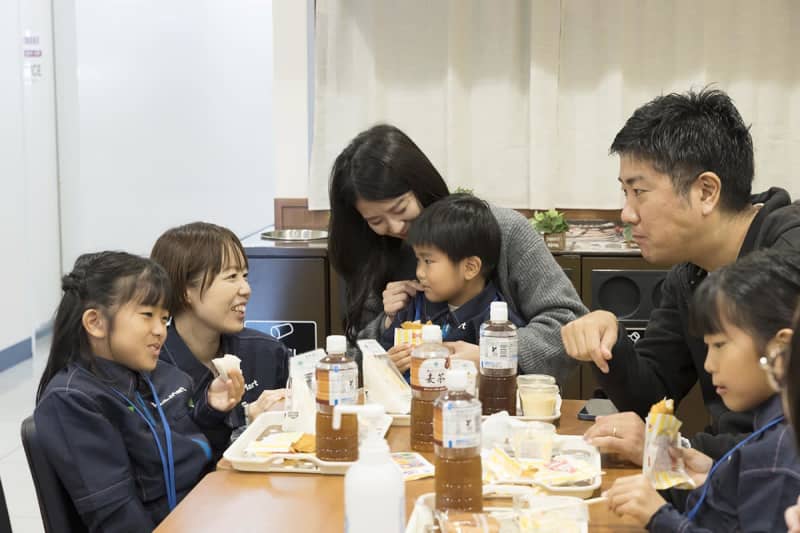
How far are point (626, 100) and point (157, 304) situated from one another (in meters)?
2.78

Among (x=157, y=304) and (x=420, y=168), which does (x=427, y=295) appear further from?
(x=157, y=304)

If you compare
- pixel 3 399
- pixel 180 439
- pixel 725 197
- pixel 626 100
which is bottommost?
pixel 3 399

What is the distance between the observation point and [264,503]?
1619 millimetres

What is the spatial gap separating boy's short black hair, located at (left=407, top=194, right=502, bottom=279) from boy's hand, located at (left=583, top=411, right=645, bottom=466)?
2.37 ft

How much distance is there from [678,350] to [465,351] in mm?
532

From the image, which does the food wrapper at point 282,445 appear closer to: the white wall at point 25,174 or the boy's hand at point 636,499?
the boy's hand at point 636,499

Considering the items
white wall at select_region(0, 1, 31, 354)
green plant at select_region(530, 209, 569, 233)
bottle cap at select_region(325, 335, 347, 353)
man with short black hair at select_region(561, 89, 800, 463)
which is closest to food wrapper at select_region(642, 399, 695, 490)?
man with short black hair at select_region(561, 89, 800, 463)

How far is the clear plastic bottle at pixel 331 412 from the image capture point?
5.76 ft

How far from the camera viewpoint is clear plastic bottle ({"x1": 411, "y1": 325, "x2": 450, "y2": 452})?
1822 millimetres

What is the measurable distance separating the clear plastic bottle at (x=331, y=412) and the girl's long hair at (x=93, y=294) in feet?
1.82

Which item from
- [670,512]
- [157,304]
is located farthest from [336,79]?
[670,512]

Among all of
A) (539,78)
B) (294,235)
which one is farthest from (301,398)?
(539,78)

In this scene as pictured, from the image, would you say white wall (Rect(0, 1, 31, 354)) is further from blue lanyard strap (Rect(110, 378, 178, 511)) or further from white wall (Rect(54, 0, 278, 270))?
blue lanyard strap (Rect(110, 378, 178, 511))

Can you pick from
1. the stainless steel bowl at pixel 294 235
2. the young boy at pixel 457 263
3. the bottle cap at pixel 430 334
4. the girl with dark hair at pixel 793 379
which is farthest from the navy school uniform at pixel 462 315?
the stainless steel bowl at pixel 294 235
